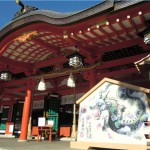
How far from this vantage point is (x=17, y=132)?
1565cm

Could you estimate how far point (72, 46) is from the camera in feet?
34.2

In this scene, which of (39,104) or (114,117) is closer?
(114,117)

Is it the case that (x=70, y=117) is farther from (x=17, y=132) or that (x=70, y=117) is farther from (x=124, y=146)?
(x=124, y=146)

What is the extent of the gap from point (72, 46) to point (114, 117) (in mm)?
4836

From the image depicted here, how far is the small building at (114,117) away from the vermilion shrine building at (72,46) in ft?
7.46

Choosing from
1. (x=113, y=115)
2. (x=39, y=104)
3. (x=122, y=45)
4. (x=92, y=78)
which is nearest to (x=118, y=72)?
(x=92, y=78)

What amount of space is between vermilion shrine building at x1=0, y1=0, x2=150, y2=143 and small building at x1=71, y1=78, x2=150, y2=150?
227cm

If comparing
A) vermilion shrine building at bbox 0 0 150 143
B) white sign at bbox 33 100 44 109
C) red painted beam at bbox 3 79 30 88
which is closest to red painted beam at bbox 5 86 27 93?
vermilion shrine building at bbox 0 0 150 143

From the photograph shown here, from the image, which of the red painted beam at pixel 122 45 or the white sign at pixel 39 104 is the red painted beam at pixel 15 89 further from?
the red painted beam at pixel 122 45

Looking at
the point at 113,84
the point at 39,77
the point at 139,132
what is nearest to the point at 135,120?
the point at 139,132

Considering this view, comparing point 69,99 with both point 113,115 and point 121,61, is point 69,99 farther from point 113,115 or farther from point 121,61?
point 113,115

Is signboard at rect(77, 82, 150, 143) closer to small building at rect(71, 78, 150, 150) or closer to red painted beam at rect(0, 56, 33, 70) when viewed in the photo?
small building at rect(71, 78, 150, 150)

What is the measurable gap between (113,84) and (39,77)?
19.1 feet

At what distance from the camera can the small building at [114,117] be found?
5.99 metres
